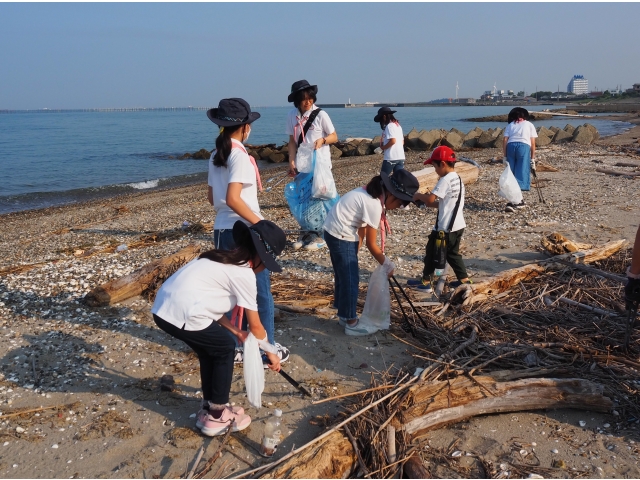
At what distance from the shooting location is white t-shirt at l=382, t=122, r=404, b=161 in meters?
8.96

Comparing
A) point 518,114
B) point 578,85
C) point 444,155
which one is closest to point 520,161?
point 518,114

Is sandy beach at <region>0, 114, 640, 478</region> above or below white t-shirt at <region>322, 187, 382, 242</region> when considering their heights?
below

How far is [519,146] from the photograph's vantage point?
9797mm

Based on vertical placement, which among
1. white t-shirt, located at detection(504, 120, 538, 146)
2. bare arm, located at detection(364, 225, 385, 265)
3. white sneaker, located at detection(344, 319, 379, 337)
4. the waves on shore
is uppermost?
white t-shirt, located at detection(504, 120, 538, 146)

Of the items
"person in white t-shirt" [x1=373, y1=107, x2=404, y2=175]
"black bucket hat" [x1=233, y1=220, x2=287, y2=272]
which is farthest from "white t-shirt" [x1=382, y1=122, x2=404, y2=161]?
"black bucket hat" [x1=233, y1=220, x2=287, y2=272]

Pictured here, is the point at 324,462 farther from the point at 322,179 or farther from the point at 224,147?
the point at 322,179

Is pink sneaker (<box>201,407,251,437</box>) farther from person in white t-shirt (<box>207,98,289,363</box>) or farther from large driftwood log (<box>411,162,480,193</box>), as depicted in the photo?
large driftwood log (<box>411,162,480,193</box>)

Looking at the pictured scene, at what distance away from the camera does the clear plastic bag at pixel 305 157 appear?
6.96m

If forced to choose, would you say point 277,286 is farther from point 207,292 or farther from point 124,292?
point 207,292

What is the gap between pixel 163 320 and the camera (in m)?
3.17

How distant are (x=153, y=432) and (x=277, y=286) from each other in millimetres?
2681

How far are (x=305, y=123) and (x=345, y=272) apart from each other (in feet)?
9.21

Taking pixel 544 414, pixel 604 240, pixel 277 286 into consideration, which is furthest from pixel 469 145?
pixel 544 414

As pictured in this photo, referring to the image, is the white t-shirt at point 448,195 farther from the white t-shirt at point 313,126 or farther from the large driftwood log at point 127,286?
the large driftwood log at point 127,286
